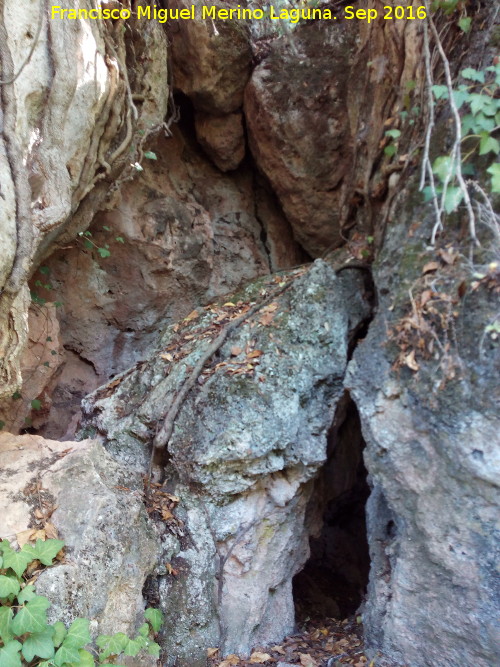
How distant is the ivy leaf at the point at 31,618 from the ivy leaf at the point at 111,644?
387 mm

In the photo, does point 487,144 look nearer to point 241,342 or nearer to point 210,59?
point 241,342

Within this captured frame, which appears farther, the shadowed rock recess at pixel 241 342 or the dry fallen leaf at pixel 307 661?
the dry fallen leaf at pixel 307 661

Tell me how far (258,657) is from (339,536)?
3.10 m

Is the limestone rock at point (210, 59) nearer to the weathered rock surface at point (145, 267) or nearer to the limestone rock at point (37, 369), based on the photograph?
the weathered rock surface at point (145, 267)

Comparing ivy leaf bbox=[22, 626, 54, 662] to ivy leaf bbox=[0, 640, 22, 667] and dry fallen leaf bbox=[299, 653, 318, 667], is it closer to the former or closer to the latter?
ivy leaf bbox=[0, 640, 22, 667]

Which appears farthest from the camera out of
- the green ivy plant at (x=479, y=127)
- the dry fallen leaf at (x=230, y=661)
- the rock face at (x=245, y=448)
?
the rock face at (x=245, y=448)

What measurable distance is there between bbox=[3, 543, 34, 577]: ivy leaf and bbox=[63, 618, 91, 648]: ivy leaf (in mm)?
399

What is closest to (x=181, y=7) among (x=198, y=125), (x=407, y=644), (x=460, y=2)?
(x=198, y=125)

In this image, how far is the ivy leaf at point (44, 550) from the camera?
8.29 feet

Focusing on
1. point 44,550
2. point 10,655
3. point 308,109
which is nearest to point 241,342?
point 44,550

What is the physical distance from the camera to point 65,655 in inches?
89.1

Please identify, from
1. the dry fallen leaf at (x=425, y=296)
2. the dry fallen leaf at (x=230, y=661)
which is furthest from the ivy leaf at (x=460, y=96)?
the dry fallen leaf at (x=230, y=661)

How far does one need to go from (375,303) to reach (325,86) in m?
2.79

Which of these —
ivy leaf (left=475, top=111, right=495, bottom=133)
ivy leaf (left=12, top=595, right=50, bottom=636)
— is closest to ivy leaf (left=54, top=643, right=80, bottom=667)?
ivy leaf (left=12, top=595, right=50, bottom=636)
